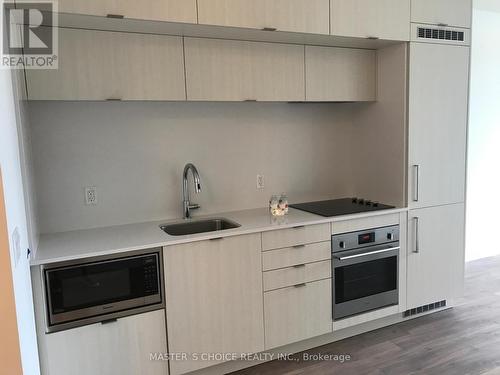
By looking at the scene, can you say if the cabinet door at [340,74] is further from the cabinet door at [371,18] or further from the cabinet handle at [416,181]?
the cabinet handle at [416,181]

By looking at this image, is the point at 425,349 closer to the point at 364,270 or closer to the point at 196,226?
the point at 364,270

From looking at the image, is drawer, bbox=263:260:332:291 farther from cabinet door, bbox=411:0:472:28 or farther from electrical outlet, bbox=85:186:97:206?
cabinet door, bbox=411:0:472:28

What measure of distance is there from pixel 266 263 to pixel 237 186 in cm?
75

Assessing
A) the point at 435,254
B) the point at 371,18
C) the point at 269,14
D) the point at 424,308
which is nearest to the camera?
the point at 269,14

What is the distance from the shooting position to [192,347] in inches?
92.7

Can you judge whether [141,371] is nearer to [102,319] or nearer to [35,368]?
[102,319]

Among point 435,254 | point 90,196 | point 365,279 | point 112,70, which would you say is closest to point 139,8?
point 112,70

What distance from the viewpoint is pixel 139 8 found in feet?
6.92

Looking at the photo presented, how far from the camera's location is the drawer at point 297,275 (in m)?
2.54

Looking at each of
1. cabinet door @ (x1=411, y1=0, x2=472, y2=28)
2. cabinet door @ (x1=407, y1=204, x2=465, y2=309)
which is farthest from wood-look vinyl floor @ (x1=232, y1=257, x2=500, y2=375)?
cabinet door @ (x1=411, y1=0, x2=472, y2=28)

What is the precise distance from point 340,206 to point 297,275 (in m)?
0.77

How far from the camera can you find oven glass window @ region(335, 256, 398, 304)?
2.80 metres

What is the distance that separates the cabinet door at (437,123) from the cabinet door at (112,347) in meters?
2.08

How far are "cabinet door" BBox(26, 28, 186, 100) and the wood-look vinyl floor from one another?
1923 millimetres
